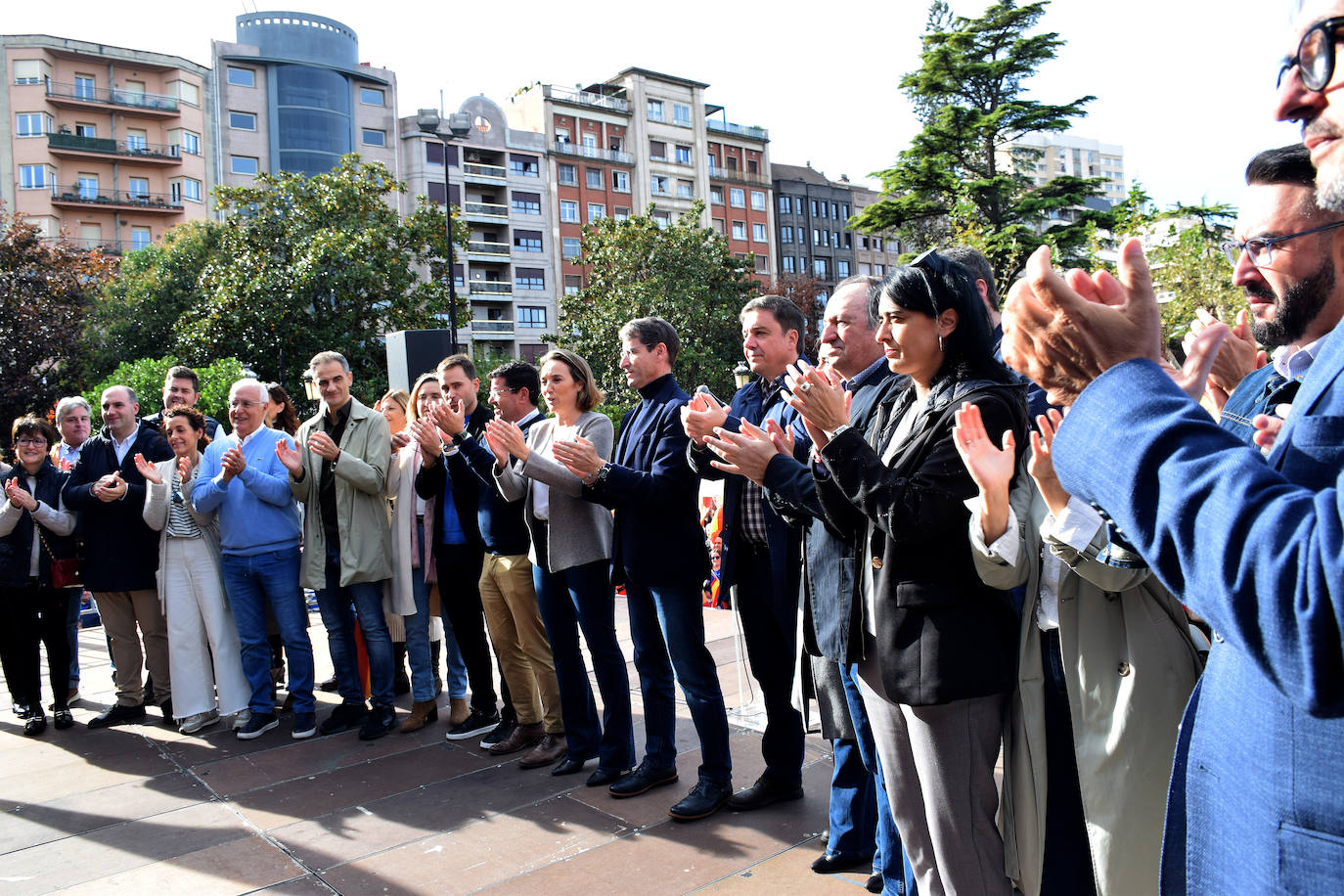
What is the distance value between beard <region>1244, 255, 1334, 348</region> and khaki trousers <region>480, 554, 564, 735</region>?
4034 mm

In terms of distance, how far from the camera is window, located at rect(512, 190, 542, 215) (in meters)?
60.4

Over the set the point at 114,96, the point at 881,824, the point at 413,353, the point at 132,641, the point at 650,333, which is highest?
the point at 114,96

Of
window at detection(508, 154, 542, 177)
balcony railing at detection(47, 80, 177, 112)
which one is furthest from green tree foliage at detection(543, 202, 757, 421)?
balcony railing at detection(47, 80, 177, 112)

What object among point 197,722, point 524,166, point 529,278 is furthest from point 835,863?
point 524,166

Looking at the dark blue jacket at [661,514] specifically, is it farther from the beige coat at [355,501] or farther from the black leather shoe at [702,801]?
the beige coat at [355,501]

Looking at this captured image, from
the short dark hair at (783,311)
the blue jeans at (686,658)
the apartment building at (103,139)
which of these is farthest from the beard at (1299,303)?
the apartment building at (103,139)

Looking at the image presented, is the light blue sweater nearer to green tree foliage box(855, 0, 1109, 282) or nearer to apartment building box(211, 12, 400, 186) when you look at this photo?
green tree foliage box(855, 0, 1109, 282)

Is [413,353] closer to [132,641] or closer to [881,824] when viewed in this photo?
[132,641]

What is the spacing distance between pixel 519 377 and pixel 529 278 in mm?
56412

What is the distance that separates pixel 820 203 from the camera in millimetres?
76938

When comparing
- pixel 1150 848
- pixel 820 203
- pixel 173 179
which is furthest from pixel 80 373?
pixel 820 203

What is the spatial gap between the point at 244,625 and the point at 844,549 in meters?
4.70

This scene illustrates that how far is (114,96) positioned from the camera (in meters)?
51.2

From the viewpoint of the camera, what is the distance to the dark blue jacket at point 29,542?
6789mm
